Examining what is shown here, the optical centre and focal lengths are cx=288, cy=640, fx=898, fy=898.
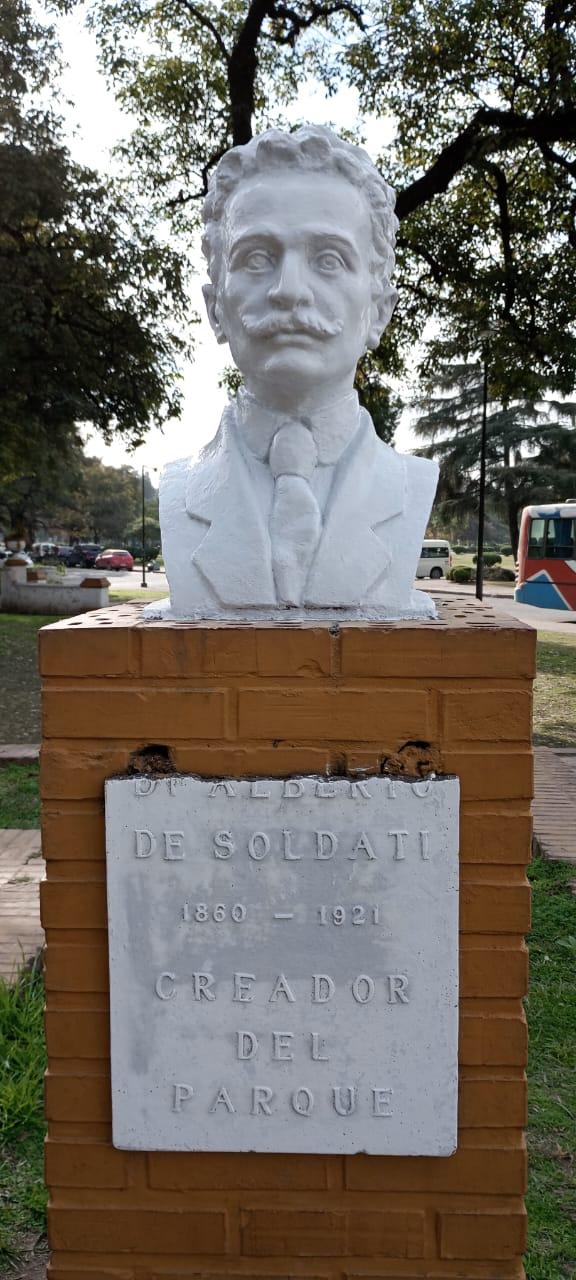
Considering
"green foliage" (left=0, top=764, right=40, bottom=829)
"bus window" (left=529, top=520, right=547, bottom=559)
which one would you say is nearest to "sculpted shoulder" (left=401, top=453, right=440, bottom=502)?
"green foliage" (left=0, top=764, right=40, bottom=829)

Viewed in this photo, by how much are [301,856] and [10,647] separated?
10.8 m

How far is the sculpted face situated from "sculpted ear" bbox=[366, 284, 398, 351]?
14cm

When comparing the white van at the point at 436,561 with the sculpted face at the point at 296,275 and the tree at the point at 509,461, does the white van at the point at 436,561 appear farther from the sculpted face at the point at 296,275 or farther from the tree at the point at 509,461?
the sculpted face at the point at 296,275

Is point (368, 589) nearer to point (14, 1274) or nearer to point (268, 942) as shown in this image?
point (268, 942)

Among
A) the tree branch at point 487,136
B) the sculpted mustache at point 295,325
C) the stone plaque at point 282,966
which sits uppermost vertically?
the tree branch at point 487,136

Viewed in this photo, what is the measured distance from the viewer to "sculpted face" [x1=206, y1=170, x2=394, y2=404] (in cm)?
211

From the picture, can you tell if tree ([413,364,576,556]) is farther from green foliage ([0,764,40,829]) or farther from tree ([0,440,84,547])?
green foliage ([0,764,40,829])

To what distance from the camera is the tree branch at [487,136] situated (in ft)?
26.0

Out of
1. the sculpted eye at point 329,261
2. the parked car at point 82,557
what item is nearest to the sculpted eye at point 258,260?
the sculpted eye at point 329,261

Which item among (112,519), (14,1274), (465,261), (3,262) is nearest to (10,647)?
(3,262)

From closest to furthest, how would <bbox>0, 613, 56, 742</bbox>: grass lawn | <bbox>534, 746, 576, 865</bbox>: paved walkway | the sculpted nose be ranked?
the sculpted nose < <bbox>534, 746, 576, 865</bbox>: paved walkway < <bbox>0, 613, 56, 742</bbox>: grass lawn

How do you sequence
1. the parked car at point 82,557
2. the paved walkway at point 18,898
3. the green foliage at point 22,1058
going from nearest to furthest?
the green foliage at point 22,1058 → the paved walkway at point 18,898 → the parked car at point 82,557

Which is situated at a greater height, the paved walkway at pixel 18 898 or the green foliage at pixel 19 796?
the green foliage at pixel 19 796

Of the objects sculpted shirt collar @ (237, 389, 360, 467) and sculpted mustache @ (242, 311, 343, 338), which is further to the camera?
sculpted shirt collar @ (237, 389, 360, 467)
